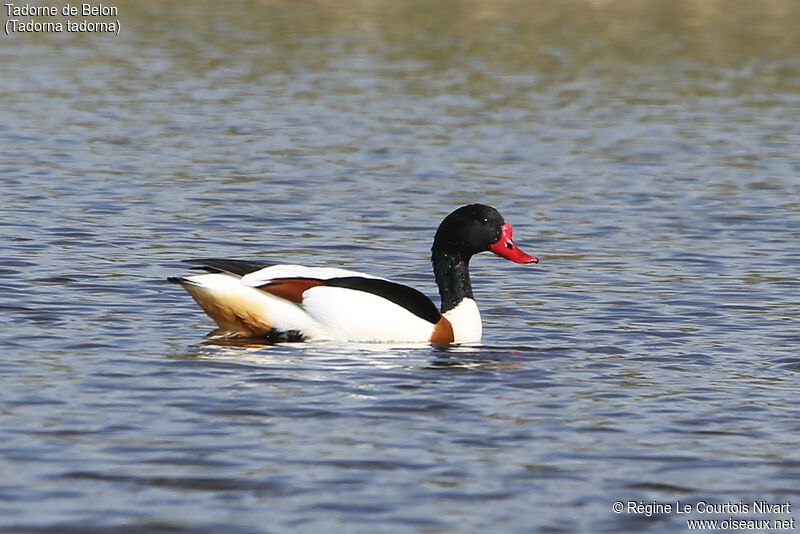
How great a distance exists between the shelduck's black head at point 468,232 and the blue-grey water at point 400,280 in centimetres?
70

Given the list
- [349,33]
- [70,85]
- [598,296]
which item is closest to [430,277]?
[598,296]

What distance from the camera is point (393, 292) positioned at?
11.6 metres

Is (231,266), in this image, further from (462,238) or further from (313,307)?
(462,238)

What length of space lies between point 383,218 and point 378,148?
16.4 feet

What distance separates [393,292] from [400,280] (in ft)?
9.36

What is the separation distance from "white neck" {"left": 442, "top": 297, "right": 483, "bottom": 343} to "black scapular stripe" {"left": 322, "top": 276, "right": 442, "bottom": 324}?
0.23 metres

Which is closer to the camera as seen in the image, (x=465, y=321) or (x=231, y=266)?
(x=231, y=266)

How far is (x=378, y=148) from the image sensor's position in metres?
22.3

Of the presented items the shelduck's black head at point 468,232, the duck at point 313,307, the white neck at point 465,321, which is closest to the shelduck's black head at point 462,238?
the shelduck's black head at point 468,232

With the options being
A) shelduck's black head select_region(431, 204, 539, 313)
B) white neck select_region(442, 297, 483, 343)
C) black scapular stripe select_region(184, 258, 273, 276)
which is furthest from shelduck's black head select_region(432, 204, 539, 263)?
black scapular stripe select_region(184, 258, 273, 276)

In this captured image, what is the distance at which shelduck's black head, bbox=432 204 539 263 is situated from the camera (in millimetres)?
12406

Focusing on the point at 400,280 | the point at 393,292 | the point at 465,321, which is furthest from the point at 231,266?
the point at 400,280

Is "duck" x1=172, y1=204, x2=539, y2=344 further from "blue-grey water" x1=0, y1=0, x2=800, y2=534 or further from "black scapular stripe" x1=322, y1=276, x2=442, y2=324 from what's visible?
"blue-grey water" x1=0, y1=0, x2=800, y2=534

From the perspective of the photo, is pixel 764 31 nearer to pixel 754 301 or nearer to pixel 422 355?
pixel 754 301
